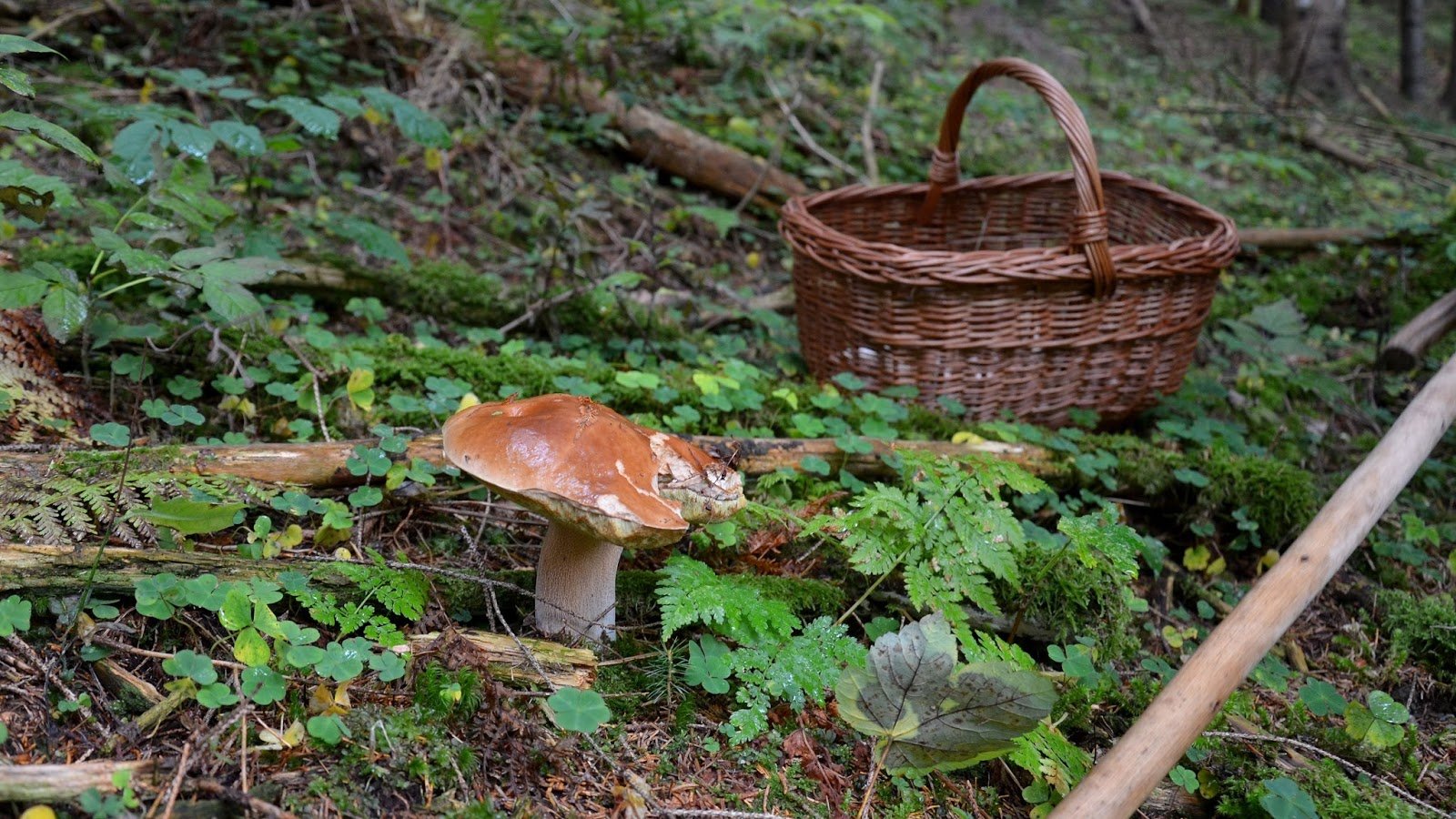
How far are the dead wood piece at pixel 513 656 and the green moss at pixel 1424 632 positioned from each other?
235cm

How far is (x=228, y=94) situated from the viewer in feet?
10.3

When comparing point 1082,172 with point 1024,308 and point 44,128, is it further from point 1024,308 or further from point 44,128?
point 44,128

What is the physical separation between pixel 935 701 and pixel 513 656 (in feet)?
2.95

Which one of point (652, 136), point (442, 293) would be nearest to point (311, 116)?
point (442, 293)

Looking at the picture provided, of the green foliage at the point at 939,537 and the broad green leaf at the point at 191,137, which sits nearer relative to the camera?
the green foliage at the point at 939,537

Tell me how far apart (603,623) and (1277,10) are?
715 inches

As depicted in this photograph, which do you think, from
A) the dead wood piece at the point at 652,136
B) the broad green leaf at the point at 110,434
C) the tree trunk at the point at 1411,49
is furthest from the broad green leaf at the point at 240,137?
the tree trunk at the point at 1411,49

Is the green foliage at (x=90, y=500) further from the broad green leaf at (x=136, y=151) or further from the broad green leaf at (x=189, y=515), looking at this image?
the broad green leaf at (x=136, y=151)

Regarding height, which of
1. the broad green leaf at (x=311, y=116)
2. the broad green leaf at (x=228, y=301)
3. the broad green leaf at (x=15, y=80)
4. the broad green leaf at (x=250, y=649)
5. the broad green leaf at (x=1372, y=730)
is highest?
the broad green leaf at (x=15, y=80)

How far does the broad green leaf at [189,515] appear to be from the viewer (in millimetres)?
1930

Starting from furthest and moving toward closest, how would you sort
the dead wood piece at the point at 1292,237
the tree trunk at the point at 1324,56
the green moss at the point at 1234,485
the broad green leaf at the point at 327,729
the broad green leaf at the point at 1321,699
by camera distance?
the tree trunk at the point at 1324,56 → the dead wood piece at the point at 1292,237 → the green moss at the point at 1234,485 → the broad green leaf at the point at 1321,699 → the broad green leaf at the point at 327,729

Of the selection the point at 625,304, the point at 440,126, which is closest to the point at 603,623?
the point at 625,304

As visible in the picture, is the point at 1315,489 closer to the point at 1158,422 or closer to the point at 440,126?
the point at 1158,422

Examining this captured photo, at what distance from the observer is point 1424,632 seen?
2.66 m
